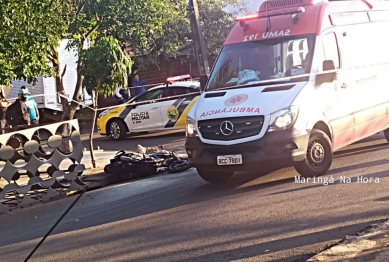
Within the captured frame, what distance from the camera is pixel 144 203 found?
8672 mm

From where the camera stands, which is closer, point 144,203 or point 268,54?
point 144,203

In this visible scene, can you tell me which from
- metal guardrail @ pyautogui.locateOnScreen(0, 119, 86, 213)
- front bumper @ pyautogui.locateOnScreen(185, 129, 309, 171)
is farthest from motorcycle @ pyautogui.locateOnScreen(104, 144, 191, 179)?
front bumper @ pyautogui.locateOnScreen(185, 129, 309, 171)

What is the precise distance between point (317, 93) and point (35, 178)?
4.37 meters

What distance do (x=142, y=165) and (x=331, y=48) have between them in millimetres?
3962

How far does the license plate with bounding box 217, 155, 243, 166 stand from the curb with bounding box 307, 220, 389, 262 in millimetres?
2502

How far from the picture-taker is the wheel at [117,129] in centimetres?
1780

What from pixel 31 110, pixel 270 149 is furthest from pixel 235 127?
pixel 31 110

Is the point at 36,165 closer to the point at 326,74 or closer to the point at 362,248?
the point at 326,74

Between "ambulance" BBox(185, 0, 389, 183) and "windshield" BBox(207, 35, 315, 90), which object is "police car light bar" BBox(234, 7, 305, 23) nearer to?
"ambulance" BBox(185, 0, 389, 183)

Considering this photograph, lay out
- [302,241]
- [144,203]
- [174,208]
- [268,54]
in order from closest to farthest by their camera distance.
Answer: [302,241] < [174,208] < [144,203] < [268,54]

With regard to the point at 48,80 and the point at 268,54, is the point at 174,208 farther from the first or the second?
the point at 48,80

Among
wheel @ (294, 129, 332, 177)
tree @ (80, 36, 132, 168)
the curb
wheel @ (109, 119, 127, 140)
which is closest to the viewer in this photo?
the curb

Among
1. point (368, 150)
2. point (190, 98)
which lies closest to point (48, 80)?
point (190, 98)

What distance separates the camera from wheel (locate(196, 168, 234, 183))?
9164 millimetres
